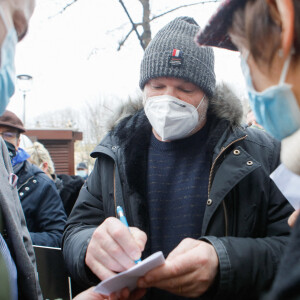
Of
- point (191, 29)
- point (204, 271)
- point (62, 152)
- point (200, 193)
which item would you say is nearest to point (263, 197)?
point (200, 193)

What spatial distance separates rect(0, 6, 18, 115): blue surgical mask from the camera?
1.16 m

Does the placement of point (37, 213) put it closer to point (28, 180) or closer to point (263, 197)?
point (28, 180)

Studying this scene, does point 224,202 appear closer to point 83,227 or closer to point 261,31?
point 83,227

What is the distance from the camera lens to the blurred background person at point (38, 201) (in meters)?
2.92

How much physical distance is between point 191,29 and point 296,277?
1.91 m

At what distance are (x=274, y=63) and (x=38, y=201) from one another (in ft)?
8.56

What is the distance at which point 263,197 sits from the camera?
1.72 m

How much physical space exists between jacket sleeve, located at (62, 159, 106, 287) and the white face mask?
0.50m

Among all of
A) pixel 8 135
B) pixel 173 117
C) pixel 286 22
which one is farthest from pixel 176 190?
pixel 8 135

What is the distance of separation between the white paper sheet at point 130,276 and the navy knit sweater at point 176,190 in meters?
0.54

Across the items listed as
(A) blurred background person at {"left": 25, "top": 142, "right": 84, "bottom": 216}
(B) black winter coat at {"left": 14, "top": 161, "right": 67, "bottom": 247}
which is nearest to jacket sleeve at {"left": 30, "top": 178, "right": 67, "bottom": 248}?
(B) black winter coat at {"left": 14, "top": 161, "right": 67, "bottom": 247}

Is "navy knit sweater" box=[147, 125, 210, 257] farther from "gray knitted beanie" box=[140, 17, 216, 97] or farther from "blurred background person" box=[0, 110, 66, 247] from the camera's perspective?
"blurred background person" box=[0, 110, 66, 247]

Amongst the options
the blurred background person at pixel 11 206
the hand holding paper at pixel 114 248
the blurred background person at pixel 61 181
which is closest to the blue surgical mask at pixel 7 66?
the blurred background person at pixel 11 206

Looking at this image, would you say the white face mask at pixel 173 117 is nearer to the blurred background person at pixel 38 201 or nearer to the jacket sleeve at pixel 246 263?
the jacket sleeve at pixel 246 263
